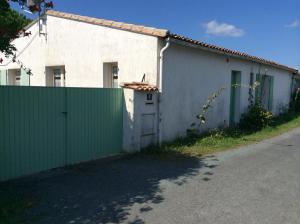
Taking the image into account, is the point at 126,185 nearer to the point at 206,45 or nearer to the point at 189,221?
the point at 189,221

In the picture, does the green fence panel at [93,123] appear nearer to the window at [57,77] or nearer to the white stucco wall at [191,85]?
the white stucco wall at [191,85]

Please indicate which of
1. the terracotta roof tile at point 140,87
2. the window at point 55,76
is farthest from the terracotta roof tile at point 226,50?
the window at point 55,76

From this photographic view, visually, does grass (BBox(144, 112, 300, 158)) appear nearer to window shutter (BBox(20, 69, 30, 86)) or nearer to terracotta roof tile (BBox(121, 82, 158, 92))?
terracotta roof tile (BBox(121, 82, 158, 92))

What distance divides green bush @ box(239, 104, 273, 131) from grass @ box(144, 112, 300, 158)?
0.37 metres

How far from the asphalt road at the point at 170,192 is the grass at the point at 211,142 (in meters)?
0.84

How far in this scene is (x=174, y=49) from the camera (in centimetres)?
940

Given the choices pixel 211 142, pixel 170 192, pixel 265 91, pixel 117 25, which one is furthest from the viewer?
pixel 265 91

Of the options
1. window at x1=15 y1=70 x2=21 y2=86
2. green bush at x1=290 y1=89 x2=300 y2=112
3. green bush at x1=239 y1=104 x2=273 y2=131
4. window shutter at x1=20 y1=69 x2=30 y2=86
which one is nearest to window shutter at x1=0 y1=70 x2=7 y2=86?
window at x1=15 y1=70 x2=21 y2=86

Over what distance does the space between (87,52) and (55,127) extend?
15.7ft

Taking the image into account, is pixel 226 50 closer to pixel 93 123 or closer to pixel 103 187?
pixel 93 123

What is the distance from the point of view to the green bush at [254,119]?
44.3ft

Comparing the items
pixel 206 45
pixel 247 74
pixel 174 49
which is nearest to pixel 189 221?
pixel 174 49

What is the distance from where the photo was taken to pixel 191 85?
1048 centimetres

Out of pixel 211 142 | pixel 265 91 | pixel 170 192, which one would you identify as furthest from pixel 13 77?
pixel 265 91
